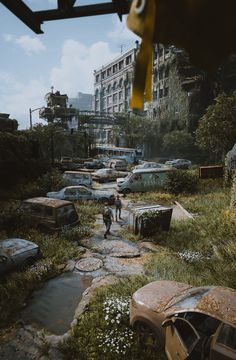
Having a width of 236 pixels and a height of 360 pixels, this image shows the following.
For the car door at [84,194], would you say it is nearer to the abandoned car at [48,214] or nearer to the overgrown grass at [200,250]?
the abandoned car at [48,214]

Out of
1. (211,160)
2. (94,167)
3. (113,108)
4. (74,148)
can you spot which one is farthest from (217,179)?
(113,108)

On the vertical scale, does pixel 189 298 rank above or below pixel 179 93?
below

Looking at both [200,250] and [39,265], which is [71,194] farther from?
[200,250]

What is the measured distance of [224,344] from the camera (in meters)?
4.52

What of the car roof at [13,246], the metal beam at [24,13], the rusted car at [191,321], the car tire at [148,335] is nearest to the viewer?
the metal beam at [24,13]

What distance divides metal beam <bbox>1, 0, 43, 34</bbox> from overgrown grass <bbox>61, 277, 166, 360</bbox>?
6.10 metres

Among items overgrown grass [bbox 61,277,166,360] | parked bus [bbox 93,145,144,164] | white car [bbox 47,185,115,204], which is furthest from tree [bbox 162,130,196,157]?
overgrown grass [bbox 61,277,166,360]

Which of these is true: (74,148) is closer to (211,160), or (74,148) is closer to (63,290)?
(211,160)

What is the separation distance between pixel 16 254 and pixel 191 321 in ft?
23.7

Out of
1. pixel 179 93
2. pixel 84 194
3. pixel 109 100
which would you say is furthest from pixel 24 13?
pixel 109 100

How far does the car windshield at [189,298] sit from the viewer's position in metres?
5.58

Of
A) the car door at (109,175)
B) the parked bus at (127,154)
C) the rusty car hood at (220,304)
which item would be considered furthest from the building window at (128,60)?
the rusty car hood at (220,304)

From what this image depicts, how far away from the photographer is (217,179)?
87.4 ft

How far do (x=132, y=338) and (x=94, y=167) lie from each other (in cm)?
3436
